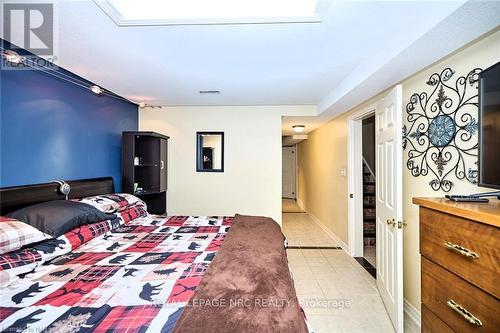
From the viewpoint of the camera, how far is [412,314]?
6.44 ft

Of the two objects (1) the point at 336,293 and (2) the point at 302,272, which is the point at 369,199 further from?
(1) the point at 336,293

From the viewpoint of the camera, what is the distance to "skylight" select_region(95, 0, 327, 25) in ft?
4.60

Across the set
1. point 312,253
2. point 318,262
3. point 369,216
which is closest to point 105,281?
point 318,262

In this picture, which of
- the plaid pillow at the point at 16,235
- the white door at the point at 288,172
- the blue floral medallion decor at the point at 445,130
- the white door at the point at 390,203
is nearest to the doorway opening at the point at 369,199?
the white door at the point at 390,203

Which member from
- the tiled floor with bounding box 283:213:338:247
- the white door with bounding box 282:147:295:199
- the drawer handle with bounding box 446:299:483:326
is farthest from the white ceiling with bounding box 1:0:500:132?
the white door with bounding box 282:147:295:199

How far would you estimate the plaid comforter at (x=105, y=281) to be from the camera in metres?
0.85

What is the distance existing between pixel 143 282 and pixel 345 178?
3117 mm

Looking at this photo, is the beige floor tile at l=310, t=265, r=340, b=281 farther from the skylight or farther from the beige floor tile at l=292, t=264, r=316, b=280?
the skylight

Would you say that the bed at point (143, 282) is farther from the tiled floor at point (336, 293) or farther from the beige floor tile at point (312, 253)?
the beige floor tile at point (312, 253)

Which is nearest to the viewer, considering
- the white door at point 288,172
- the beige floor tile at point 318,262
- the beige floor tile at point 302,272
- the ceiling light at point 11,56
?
the ceiling light at point 11,56

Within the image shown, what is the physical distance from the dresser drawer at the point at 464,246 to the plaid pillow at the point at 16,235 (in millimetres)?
2310

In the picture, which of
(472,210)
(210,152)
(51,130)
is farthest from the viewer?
(210,152)

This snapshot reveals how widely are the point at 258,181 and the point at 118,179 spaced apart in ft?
6.85

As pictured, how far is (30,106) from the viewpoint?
190cm
